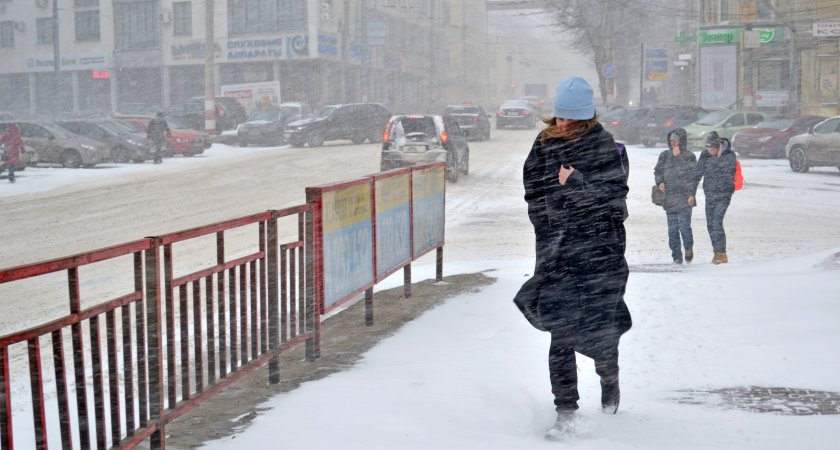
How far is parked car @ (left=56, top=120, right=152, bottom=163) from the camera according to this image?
95.5 feet

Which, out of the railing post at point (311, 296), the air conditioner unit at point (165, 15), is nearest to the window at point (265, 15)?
Answer: the air conditioner unit at point (165, 15)

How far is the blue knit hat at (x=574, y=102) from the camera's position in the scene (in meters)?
4.85

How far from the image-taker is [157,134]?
30.1 metres

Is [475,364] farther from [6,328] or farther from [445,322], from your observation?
[6,328]

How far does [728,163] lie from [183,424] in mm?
7694

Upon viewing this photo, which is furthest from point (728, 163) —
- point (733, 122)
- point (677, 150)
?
point (733, 122)

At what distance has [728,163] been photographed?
11266 millimetres

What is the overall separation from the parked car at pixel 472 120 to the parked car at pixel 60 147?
1589cm

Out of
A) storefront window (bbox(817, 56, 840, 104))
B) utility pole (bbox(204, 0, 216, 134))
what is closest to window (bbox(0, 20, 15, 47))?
utility pole (bbox(204, 0, 216, 134))

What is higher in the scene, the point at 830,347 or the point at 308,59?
the point at 308,59

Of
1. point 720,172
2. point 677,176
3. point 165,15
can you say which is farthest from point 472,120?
point 677,176

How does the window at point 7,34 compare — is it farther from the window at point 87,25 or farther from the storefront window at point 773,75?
the storefront window at point 773,75

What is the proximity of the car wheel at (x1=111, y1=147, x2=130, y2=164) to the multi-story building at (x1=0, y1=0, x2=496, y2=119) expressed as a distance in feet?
84.1

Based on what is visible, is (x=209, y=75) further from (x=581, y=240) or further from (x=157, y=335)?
(x=581, y=240)
